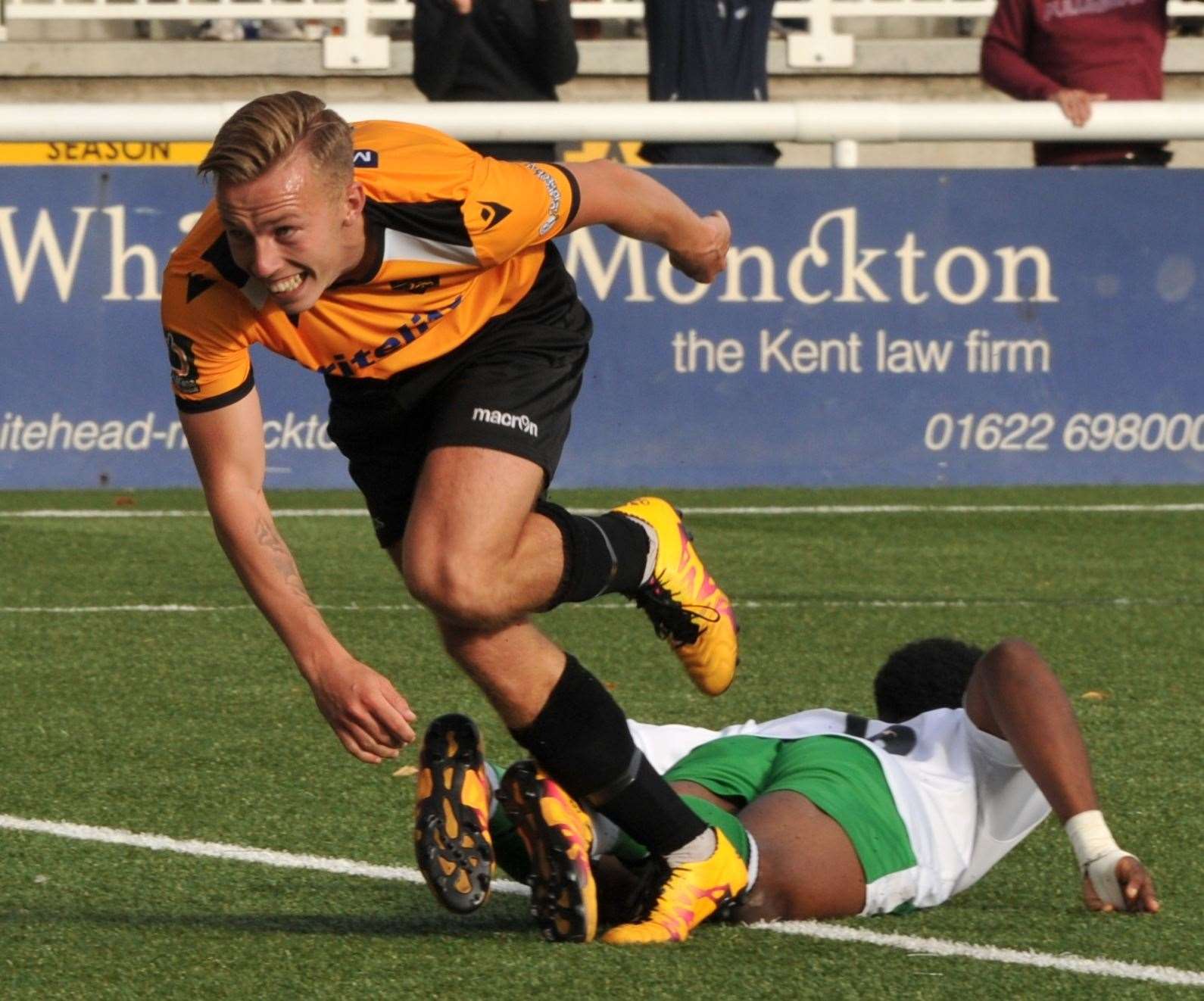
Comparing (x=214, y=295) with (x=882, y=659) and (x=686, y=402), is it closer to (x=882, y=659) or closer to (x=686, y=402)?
(x=882, y=659)

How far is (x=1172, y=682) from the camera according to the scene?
7.16 m

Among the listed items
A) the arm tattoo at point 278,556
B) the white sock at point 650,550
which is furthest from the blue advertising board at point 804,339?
the arm tattoo at point 278,556

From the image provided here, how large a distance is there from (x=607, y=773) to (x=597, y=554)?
760mm

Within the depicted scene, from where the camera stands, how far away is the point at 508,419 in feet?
15.7

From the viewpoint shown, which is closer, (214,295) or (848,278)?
(214,295)

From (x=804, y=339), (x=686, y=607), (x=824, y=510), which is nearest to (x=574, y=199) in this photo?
(x=686, y=607)

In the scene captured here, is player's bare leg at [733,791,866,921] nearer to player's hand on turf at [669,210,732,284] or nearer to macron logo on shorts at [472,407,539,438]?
macron logo on shorts at [472,407,539,438]

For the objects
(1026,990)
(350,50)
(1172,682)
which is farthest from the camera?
(350,50)

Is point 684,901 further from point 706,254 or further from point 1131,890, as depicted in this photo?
point 706,254

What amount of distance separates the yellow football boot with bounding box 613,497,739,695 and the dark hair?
1.51 ft

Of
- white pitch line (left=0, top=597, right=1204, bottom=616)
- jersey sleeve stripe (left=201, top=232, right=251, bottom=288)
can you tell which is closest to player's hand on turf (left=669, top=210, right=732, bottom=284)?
jersey sleeve stripe (left=201, top=232, right=251, bottom=288)

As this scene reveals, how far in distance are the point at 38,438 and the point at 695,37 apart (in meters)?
3.42

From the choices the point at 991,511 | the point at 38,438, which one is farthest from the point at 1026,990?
the point at 38,438

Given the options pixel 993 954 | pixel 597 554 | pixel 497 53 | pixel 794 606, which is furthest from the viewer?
pixel 497 53
